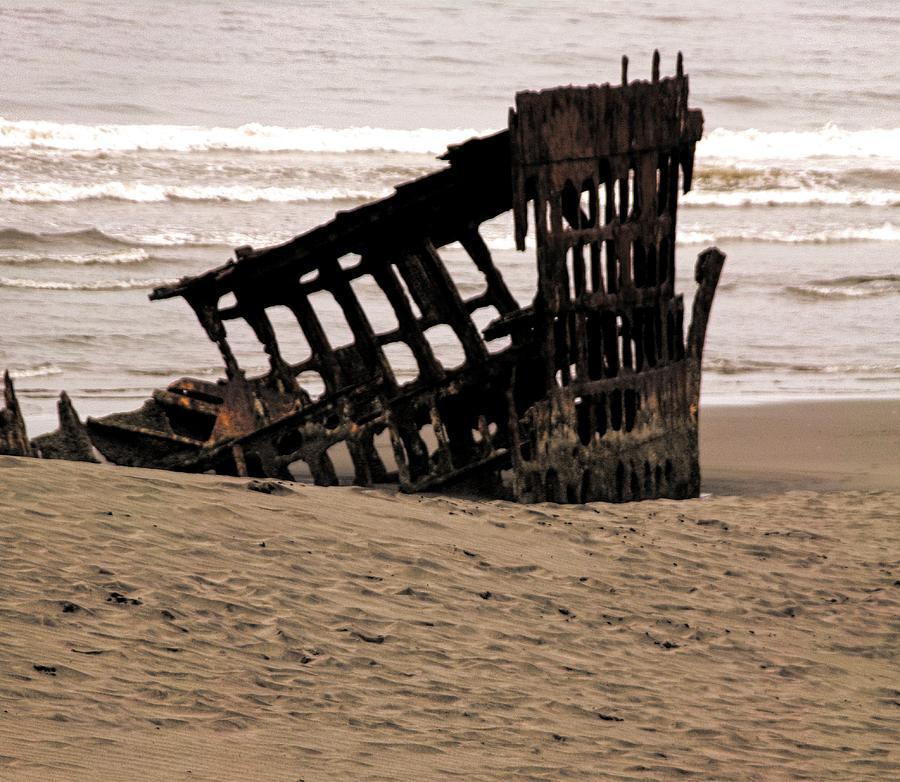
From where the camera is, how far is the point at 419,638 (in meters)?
5.35

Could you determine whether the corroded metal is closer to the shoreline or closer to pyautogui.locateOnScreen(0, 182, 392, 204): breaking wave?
the shoreline

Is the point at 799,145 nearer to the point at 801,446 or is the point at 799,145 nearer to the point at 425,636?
A: the point at 801,446

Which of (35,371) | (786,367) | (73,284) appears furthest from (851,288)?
(35,371)

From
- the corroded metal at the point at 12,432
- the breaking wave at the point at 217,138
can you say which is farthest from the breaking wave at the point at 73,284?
the breaking wave at the point at 217,138

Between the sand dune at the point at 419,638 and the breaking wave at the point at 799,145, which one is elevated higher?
the breaking wave at the point at 799,145

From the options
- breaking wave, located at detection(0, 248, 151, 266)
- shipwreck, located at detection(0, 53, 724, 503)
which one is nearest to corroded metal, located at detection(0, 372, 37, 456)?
shipwreck, located at detection(0, 53, 724, 503)

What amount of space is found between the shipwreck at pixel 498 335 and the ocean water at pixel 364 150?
7.77 feet

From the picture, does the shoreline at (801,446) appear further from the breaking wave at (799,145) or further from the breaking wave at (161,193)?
the breaking wave at (799,145)

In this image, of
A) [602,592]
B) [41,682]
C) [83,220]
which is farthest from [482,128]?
[41,682]

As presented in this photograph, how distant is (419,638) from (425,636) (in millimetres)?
39

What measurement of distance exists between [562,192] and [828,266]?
36.1 feet

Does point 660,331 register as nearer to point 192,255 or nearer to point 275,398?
point 275,398

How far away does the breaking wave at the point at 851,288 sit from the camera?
15.8 m

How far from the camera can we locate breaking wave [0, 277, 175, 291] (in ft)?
49.0
